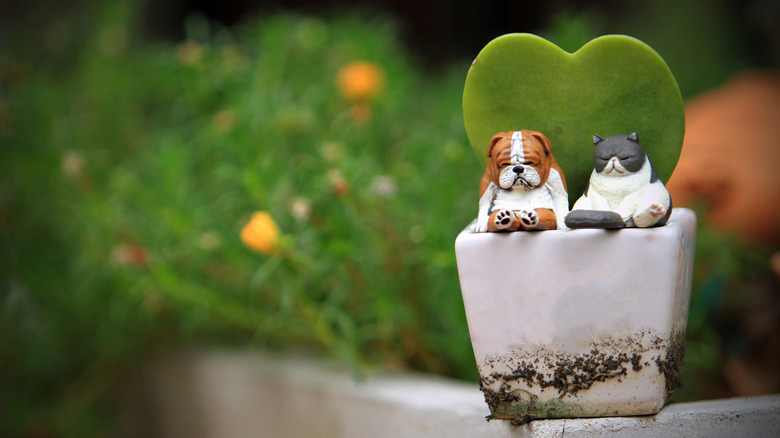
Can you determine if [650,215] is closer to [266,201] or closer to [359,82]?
[266,201]

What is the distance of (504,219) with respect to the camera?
0.61 meters

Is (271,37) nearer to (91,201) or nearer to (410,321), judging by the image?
(91,201)

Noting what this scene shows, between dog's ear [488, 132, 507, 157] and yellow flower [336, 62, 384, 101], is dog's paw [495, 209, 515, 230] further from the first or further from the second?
yellow flower [336, 62, 384, 101]

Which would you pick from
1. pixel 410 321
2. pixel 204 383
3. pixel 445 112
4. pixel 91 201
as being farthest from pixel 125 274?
pixel 445 112

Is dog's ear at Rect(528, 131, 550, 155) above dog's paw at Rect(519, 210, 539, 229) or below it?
above

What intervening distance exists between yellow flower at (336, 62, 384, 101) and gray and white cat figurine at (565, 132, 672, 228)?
2.26ft

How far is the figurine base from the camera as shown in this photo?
61cm

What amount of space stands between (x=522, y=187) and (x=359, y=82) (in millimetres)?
689

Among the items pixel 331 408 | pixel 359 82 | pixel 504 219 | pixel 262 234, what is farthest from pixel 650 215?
pixel 359 82

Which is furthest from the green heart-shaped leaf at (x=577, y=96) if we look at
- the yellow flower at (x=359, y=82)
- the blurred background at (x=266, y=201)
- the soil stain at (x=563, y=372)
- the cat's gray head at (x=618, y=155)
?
the yellow flower at (x=359, y=82)

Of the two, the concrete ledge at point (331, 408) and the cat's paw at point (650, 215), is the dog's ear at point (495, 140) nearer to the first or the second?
the cat's paw at point (650, 215)

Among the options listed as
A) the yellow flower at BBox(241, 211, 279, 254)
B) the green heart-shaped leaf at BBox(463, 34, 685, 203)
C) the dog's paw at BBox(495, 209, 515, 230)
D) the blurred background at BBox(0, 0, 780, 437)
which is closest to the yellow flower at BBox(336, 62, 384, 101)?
the blurred background at BBox(0, 0, 780, 437)

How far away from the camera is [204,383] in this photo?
4.20 ft

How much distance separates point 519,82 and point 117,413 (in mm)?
1240
